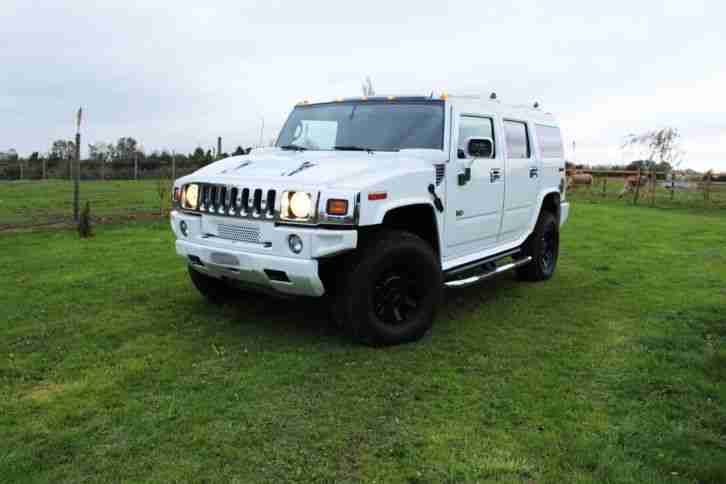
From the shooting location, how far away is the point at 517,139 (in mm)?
6512

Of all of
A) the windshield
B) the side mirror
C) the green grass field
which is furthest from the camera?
the green grass field

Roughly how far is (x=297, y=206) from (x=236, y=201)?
0.60 metres

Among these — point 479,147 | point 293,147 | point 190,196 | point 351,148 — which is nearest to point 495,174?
A: point 479,147

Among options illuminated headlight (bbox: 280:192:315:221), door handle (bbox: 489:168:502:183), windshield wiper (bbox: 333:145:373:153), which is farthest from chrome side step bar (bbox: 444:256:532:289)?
illuminated headlight (bbox: 280:192:315:221)

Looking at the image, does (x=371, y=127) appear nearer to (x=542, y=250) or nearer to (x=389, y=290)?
(x=389, y=290)

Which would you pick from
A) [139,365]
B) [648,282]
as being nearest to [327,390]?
[139,365]

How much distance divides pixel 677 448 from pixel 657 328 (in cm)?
239

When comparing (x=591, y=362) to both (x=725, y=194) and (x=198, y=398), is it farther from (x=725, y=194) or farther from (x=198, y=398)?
(x=725, y=194)

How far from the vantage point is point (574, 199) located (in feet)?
72.4

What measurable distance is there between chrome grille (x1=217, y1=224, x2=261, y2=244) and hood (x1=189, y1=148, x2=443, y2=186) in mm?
366

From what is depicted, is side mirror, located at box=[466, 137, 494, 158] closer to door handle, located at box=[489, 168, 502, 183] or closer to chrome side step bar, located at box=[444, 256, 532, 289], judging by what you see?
door handle, located at box=[489, 168, 502, 183]

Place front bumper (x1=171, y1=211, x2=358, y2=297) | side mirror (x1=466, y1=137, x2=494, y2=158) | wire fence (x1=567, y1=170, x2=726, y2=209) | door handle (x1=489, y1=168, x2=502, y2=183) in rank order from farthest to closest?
wire fence (x1=567, y1=170, x2=726, y2=209), door handle (x1=489, y1=168, x2=502, y2=183), side mirror (x1=466, y1=137, x2=494, y2=158), front bumper (x1=171, y1=211, x2=358, y2=297)

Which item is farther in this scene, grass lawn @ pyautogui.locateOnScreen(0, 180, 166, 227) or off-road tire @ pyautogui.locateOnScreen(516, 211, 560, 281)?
grass lawn @ pyautogui.locateOnScreen(0, 180, 166, 227)

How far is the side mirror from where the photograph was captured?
5105 millimetres
